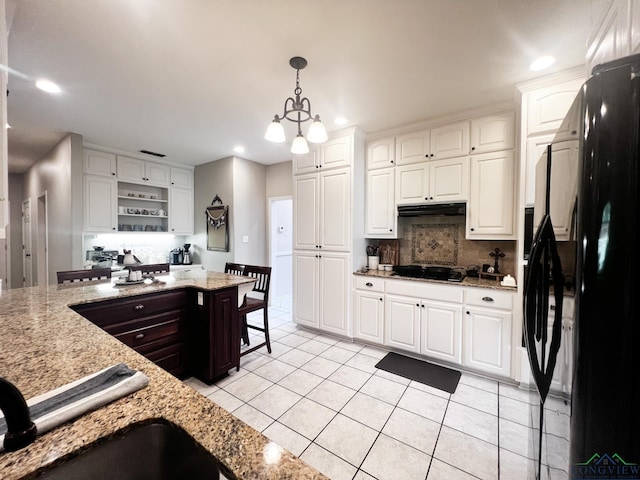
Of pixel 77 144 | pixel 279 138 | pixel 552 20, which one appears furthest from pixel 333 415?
pixel 77 144

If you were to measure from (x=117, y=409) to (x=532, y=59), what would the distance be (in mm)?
2981

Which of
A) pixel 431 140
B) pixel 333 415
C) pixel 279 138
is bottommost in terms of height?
pixel 333 415

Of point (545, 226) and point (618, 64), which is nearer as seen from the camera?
point (618, 64)

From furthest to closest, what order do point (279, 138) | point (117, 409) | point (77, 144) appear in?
point (77, 144) → point (279, 138) → point (117, 409)

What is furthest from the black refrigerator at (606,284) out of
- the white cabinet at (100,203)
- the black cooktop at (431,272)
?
the white cabinet at (100,203)

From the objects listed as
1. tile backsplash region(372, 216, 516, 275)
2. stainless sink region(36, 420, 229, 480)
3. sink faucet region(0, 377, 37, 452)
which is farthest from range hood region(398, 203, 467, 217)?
sink faucet region(0, 377, 37, 452)

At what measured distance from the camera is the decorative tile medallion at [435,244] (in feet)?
9.93

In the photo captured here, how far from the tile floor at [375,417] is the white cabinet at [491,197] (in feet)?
4.66

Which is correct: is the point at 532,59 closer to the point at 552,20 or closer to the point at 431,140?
the point at 552,20

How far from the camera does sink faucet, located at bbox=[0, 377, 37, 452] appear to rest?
0.50 m

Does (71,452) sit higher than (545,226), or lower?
lower

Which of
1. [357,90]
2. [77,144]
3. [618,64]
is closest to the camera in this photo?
[618,64]

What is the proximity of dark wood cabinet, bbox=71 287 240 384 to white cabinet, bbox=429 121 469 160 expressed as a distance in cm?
258

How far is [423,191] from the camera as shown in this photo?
290cm
